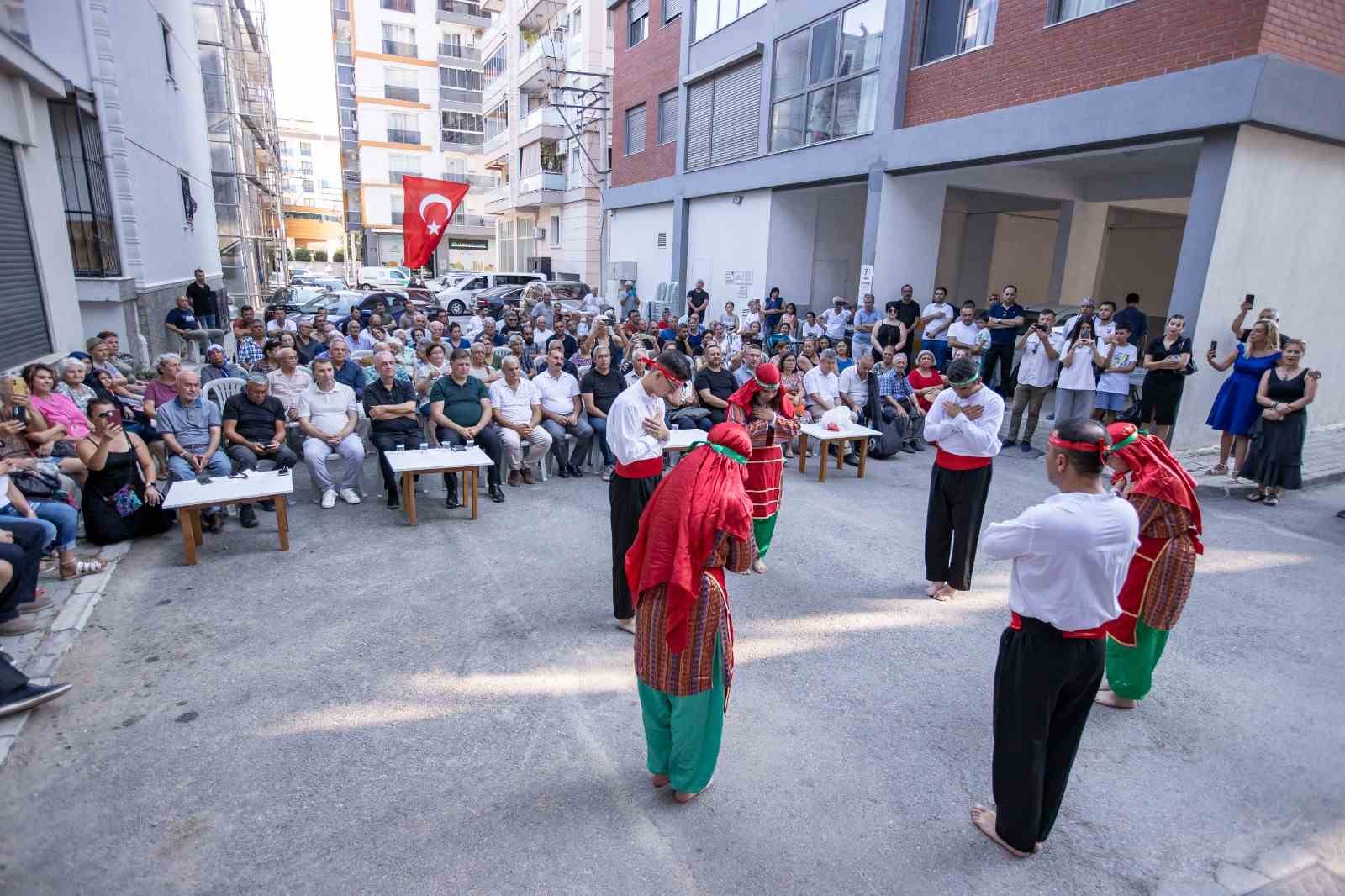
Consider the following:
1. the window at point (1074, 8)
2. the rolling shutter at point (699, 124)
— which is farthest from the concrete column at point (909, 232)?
the rolling shutter at point (699, 124)

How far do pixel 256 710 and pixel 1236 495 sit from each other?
9.70 m

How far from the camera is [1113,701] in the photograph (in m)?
4.28

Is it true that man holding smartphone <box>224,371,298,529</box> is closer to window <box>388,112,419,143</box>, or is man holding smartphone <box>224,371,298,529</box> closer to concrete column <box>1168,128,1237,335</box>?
concrete column <box>1168,128,1237,335</box>

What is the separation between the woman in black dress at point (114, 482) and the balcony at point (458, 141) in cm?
4188

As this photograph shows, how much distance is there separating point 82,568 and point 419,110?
4499 cm

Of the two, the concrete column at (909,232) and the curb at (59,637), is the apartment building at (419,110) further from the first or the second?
the curb at (59,637)

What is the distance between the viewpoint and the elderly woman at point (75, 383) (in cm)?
720

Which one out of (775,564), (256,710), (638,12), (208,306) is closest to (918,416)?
(775,564)

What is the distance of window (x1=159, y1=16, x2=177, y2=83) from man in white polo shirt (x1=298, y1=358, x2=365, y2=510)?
1202cm

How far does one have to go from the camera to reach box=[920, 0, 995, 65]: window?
1196cm

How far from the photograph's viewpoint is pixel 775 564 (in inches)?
244

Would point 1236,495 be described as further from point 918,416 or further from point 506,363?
point 506,363

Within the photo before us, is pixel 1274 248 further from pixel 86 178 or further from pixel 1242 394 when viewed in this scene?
pixel 86 178

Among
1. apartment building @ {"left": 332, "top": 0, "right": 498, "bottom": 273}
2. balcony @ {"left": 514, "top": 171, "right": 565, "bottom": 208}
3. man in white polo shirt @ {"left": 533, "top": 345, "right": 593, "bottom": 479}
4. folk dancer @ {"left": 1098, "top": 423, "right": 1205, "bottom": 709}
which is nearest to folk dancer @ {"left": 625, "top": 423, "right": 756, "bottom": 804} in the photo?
folk dancer @ {"left": 1098, "top": 423, "right": 1205, "bottom": 709}
